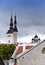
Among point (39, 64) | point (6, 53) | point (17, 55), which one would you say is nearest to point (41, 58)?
point (39, 64)

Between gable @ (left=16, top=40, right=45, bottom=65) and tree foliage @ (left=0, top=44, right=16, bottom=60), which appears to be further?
tree foliage @ (left=0, top=44, right=16, bottom=60)

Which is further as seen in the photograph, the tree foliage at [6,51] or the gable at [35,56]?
the tree foliage at [6,51]

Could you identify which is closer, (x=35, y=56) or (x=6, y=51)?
(x=35, y=56)

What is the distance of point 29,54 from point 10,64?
4.04 metres

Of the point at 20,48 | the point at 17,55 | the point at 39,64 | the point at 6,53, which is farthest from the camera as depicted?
the point at 6,53

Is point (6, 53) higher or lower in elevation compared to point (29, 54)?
lower

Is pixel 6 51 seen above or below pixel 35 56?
below

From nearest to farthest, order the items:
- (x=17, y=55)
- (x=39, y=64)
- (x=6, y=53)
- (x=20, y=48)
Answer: (x=39, y=64), (x=17, y=55), (x=20, y=48), (x=6, y=53)

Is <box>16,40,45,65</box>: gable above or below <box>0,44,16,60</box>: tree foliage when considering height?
above

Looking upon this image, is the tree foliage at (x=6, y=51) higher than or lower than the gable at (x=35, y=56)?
lower

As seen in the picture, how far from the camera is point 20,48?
3675 centimetres

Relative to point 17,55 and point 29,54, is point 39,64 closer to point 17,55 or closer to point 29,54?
point 29,54

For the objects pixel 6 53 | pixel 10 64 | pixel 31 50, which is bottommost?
pixel 6 53

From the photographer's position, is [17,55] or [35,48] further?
[17,55]
